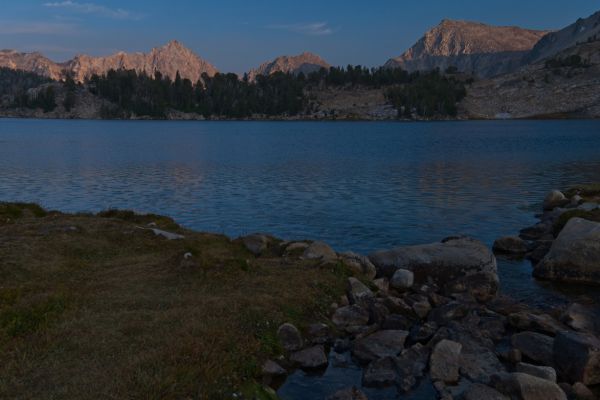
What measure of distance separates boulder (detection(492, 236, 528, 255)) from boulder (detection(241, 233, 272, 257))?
1545 centimetres

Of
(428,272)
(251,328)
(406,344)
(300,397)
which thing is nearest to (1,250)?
(251,328)

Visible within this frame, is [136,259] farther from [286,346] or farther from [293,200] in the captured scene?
[293,200]

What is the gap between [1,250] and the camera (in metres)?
24.5

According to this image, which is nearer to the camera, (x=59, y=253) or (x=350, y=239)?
(x=59, y=253)

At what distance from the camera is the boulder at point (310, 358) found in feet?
54.7

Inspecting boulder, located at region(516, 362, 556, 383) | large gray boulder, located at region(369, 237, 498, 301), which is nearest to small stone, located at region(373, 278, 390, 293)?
large gray boulder, located at region(369, 237, 498, 301)

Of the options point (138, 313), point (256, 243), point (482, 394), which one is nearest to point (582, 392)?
point (482, 394)

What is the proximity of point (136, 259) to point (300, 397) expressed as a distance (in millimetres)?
13347

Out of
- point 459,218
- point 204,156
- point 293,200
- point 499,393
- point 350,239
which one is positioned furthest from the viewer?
point 204,156

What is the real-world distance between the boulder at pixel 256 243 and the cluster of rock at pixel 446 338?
3797 millimetres

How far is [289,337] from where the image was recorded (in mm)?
17625

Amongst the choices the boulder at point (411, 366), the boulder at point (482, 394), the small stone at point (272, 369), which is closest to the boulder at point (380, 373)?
the boulder at point (411, 366)

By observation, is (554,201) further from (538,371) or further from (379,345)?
(379,345)

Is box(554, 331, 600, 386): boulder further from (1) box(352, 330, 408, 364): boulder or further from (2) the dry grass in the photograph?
(2) the dry grass
